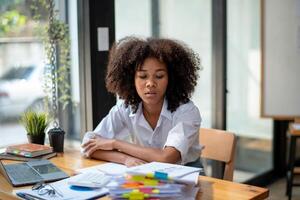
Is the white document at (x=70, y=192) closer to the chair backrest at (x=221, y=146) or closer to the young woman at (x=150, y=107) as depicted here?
the young woman at (x=150, y=107)

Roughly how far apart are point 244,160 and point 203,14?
4.53 ft

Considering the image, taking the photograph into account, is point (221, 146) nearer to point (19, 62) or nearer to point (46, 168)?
point (46, 168)

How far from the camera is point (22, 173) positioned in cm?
186

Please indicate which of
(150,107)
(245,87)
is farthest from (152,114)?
(245,87)

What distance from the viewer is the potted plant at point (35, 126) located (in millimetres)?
2314

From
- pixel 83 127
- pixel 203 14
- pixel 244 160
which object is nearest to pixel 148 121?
pixel 83 127

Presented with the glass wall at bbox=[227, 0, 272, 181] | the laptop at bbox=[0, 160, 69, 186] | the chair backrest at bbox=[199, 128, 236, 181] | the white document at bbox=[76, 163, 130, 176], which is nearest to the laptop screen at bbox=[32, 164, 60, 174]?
the laptop at bbox=[0, 160, 69, 186]

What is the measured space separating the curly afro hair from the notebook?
0.44 m

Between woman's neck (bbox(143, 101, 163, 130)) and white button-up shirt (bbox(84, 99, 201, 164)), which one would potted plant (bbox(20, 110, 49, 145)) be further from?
woman's neck (bbox(143, 101, 163, 130))

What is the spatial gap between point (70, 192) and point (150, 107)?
2.46ft

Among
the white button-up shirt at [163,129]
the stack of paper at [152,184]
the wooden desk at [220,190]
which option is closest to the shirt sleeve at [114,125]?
the white button-up shirt at [163,129]

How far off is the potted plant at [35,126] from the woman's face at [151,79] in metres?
0.55

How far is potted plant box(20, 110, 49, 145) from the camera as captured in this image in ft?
7.59

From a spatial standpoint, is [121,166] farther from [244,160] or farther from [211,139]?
[244,160]
